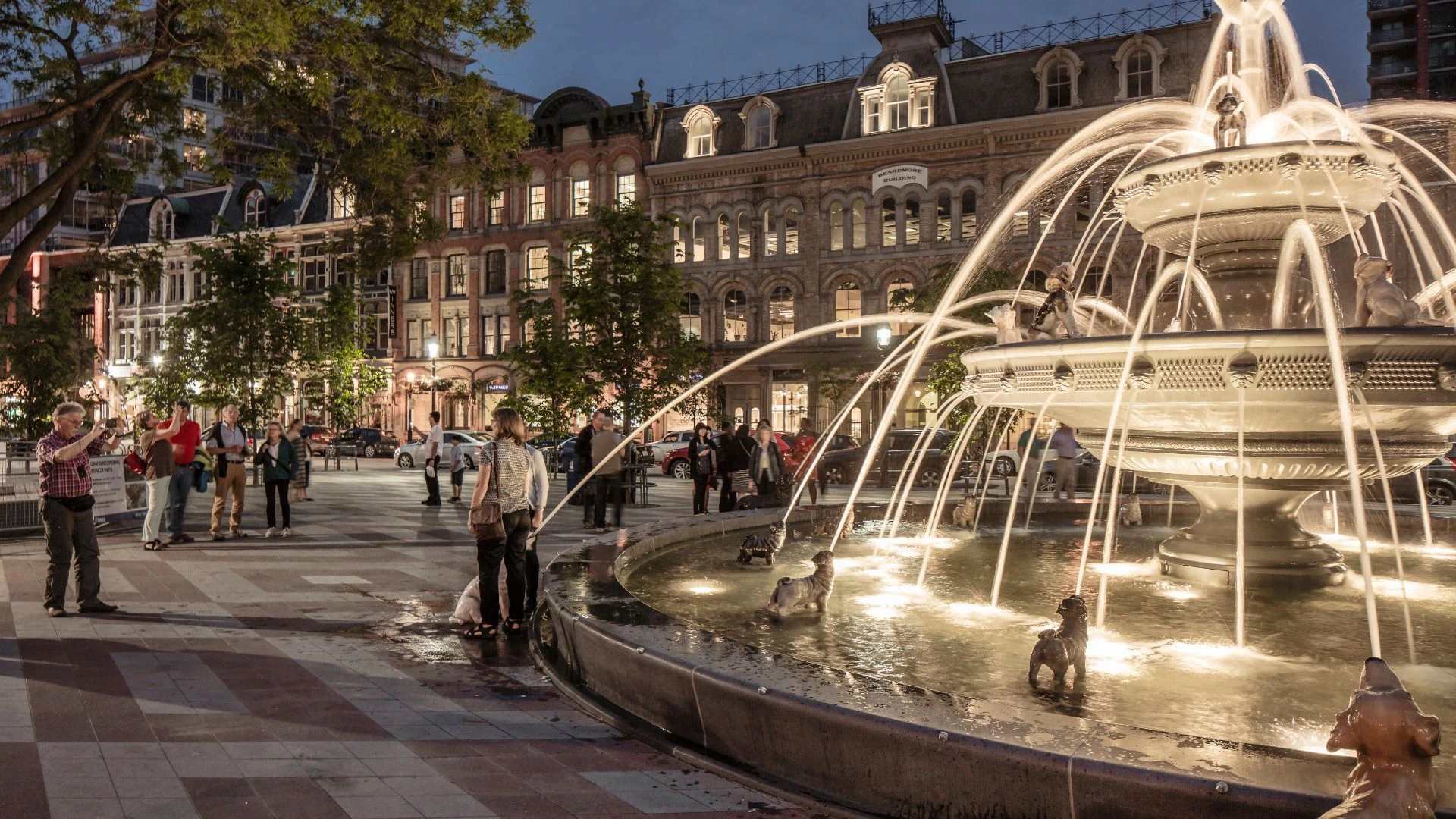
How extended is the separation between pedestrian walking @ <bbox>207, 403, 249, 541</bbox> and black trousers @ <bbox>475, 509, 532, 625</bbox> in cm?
839

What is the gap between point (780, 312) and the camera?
44844 mm

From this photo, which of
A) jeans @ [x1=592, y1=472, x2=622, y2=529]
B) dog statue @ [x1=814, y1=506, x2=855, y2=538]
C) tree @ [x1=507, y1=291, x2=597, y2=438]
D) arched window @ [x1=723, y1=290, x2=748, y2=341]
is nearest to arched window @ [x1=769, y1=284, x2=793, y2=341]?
arched window @ [x1=723, y1=290, x2=748, y2=341]

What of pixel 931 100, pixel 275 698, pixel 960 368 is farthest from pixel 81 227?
pixel 275 698

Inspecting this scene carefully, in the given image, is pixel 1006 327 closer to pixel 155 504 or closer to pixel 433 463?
pixel 155 504

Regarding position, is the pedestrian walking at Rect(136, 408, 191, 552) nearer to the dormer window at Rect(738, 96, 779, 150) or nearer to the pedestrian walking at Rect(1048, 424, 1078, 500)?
the pedestrian walking at Rect(1048, 424, 1078, 500)

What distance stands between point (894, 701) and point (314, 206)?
2432 inches

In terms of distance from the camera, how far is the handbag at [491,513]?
8.06m

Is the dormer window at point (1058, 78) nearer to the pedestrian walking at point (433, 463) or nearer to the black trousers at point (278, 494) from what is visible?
the pedestrian walking at point (433, 463)

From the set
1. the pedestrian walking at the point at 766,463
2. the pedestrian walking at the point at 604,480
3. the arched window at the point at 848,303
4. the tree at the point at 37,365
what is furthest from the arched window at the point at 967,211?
the tree at the point at 37,365

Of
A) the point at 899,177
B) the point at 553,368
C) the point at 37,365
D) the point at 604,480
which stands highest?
the point at 899,177

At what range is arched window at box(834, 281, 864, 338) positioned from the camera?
4312 cm

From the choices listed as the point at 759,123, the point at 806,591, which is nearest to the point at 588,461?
the point at 806,591

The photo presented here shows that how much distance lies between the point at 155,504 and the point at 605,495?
6.56 m

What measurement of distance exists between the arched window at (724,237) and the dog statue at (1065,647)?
134 feet
